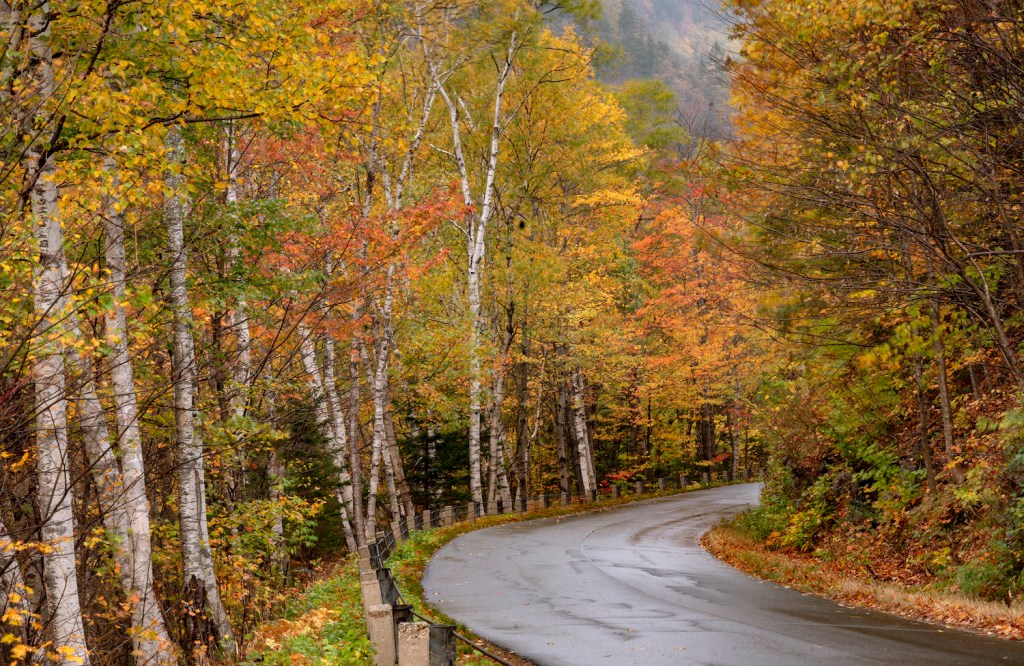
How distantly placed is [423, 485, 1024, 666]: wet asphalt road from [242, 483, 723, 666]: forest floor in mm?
343

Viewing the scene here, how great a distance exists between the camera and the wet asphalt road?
31.5 feet

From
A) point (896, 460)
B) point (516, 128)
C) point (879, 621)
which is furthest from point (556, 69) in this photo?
point (879, 621)

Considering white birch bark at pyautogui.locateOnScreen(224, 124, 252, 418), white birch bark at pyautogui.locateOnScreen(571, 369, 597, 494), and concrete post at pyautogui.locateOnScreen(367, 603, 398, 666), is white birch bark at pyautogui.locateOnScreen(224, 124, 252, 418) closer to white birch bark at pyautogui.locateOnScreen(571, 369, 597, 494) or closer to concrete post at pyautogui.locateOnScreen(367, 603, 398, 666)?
concrete post at pyautogui.locateOnScreen(367, 603, 398, 666)

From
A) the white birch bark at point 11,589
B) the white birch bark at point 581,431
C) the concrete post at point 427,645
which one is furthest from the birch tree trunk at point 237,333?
the white birch bark at point 581,431

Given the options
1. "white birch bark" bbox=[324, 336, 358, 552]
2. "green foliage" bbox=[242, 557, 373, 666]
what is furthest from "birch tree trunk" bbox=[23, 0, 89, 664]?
"white birch bark" bbox=[324, 336, 358, 552]

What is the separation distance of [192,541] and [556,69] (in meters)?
22.0

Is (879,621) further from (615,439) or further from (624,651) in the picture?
(615,439)

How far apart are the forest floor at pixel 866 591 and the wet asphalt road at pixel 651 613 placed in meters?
0.41

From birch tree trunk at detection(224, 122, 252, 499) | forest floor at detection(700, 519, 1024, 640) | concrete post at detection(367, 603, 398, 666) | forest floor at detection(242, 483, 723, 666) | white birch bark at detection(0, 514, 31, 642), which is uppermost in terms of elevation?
birch tree trunk at detection(224, 122, 252, 499)

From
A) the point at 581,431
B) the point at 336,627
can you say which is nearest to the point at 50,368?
the point at 336,627

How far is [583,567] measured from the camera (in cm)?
1723

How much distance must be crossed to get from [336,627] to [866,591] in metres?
8.16

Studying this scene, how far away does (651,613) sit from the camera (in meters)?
12.5

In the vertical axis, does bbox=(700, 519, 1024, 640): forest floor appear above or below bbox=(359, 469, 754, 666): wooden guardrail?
below
